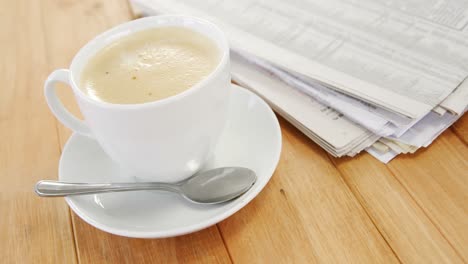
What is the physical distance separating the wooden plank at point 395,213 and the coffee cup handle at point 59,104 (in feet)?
0.85

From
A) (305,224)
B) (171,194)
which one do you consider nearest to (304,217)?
(305,224)

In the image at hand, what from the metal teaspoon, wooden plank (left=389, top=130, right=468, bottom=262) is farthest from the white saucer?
wooden plank (left=389, top=130, right=468, bottom=262)

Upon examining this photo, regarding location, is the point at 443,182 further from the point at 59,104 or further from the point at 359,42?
the point at 59,104

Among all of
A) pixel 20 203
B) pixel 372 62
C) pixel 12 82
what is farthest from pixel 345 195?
pixel 12 82

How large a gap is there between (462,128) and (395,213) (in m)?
0.14

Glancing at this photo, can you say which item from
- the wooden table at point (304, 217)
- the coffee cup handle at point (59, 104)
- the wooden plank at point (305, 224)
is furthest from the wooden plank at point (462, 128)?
the coffee cup handle at point (59, 104)

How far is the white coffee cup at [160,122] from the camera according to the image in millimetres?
341

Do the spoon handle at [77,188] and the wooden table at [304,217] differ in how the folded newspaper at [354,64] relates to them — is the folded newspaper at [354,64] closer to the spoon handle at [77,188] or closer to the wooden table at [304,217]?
the wooden table at [304,217]

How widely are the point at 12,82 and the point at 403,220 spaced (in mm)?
525

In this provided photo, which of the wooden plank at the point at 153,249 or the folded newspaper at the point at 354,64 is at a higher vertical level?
the folded newspaper at the point at 354,64

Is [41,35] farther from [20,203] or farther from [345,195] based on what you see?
[345,195]

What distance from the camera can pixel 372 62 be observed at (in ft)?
1.65

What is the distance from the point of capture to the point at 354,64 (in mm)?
505

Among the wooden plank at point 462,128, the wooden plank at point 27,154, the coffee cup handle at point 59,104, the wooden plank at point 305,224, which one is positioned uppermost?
the coffee cup handle at point 59,104
